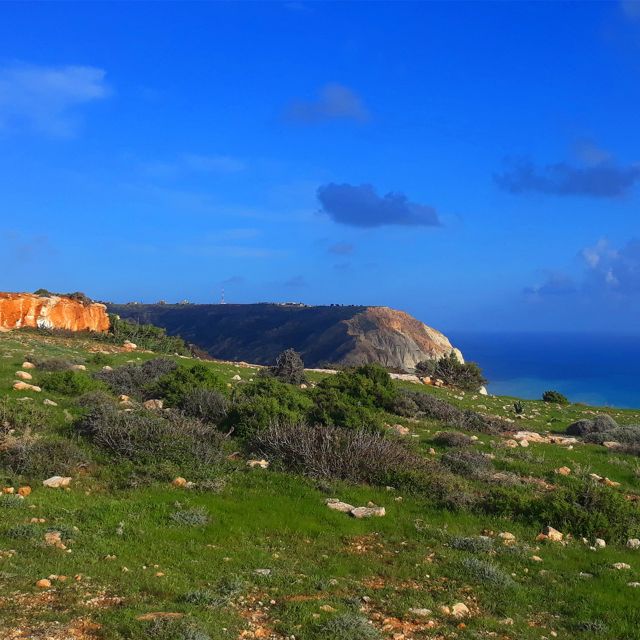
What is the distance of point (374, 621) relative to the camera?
618 cm

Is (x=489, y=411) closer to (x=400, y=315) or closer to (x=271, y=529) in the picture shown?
(x=271, y=529)

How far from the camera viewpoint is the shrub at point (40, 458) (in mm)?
10281

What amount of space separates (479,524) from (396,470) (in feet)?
7.48

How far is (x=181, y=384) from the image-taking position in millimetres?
17094

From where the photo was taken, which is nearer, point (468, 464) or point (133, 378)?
point (468, 464)

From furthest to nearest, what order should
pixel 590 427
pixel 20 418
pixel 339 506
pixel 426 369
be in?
pixel 426 369 < pixel 590 427 < pixel 20 418 < pixel 339 506

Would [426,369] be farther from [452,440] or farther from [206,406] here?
[206,406]

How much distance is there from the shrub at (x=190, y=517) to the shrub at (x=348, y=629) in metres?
3.29

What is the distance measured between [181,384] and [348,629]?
12.1m

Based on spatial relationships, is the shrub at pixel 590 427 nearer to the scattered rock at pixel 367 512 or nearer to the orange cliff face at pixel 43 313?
the scattered rock at pixel 367 512

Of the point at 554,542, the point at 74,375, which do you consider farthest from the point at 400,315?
the point at 554,542

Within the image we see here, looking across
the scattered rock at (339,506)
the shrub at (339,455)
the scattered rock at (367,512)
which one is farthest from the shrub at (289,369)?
the scattered rock at (367,512)

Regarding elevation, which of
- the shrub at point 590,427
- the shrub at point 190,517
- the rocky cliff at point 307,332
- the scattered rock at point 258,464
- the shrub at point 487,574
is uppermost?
the rocky cliff at point 307,332

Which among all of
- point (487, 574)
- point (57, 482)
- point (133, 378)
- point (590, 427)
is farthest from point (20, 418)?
point (590, 427)
